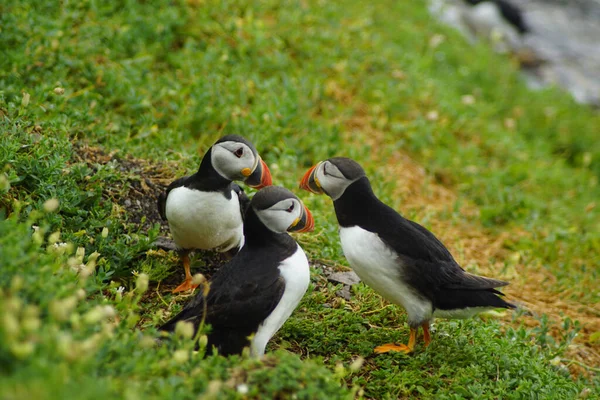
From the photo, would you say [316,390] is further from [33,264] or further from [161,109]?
[161,109]

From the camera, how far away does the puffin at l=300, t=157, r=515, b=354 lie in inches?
160

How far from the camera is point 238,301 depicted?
3.67 m

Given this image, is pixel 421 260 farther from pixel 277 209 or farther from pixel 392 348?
pixel 277 209

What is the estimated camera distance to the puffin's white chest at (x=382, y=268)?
406cm

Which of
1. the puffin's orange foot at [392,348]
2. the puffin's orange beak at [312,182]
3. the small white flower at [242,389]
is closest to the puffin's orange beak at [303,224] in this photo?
the puffin's orange beak at [312,182]

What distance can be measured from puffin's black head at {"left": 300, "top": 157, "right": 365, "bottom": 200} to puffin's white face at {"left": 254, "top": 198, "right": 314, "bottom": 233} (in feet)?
1.35

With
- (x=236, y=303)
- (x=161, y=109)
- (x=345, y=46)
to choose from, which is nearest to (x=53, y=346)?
(x=236, y=303)

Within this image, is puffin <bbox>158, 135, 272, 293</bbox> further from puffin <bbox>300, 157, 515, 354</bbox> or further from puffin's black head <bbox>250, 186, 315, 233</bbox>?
puffin <bbox>300, 157, 515, 354</bbox>

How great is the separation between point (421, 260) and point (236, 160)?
4.28 ft

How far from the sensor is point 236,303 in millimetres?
3660

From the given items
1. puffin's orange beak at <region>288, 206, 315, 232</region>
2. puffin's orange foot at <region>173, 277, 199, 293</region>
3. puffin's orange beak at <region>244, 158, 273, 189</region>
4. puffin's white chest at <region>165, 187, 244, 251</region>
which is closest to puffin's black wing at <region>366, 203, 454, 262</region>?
puffin's orange beak at <region>288, 206, 315, 232</region>

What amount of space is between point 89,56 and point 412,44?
5.09 m

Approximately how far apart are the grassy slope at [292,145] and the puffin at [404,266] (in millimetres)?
317

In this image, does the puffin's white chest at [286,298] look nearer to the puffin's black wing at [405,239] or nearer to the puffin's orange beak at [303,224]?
the puffin's orange beak at [303,224]
